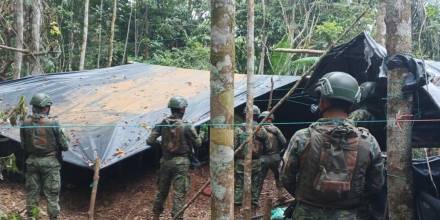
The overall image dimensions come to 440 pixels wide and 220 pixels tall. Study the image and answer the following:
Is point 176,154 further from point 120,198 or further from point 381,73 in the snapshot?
point 381,73

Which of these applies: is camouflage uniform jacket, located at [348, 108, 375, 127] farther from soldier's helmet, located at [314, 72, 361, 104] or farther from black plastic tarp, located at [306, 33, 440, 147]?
soldier's helmet, located at [314, 72, 361, 104]

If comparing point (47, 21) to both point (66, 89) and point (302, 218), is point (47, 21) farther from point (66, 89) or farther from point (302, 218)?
point (302, 218)

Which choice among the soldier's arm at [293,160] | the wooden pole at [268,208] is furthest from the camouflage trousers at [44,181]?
the soldier's arm at [293,160]

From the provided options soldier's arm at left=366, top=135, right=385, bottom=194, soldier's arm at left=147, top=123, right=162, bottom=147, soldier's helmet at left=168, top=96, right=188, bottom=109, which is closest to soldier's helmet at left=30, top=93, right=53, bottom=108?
soldier's arm at left=147, top=123, right=162, bottom=147

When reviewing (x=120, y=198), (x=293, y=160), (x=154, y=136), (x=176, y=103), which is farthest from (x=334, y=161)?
(x=120, y=198)

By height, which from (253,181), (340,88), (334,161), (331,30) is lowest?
(253,181)

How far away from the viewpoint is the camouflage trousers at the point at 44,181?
6156 millimetres

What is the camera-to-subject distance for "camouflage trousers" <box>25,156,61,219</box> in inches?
242

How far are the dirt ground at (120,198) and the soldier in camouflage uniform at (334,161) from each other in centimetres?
443

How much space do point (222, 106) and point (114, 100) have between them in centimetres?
514

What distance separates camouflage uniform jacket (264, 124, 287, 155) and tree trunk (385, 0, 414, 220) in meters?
3.87

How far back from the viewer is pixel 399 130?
367 centimetres

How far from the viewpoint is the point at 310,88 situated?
625 cm

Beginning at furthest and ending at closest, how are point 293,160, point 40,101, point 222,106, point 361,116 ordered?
point 40,101, point 361,116, point 222,106, point 293,160
